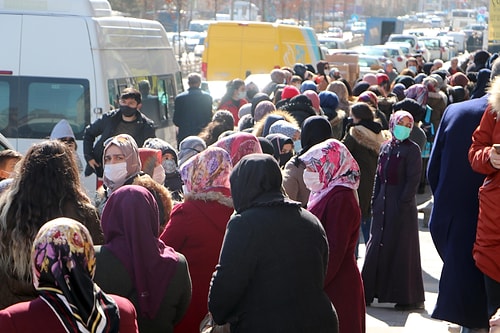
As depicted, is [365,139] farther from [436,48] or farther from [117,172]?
[436,48]

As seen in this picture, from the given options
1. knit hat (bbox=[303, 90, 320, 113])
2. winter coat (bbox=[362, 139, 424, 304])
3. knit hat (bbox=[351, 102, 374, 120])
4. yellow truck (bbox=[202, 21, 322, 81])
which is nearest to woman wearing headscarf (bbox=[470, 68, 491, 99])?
winter coat (bbox=[362, 139, 424, 304])

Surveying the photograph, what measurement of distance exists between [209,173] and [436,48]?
5244 cm

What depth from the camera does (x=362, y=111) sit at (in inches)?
400

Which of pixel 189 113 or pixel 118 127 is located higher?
pixel 118 127

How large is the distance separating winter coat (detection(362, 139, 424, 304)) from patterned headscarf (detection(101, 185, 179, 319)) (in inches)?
180

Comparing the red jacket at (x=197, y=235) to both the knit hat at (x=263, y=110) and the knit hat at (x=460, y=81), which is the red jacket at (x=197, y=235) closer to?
the knit hat at (x=263, y=110)

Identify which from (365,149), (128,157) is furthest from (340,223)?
(365,149)

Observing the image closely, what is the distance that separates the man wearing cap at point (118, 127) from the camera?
423 inches

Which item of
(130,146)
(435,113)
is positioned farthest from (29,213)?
(435,113)

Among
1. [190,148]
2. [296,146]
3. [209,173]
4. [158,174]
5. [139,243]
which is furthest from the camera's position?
[296,146]

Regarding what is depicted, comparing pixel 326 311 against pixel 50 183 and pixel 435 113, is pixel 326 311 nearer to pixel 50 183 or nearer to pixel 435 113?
pixel 50 183

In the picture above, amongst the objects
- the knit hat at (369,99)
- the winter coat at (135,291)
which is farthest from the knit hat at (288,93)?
the winter coat at (135,291)

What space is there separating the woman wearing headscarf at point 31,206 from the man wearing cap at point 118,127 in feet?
18.6

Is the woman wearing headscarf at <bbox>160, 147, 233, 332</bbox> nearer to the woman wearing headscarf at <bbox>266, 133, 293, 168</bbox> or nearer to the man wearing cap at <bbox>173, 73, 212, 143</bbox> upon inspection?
the woman wearing headscarf at <bbox>266, 133, 293, 168</bbox>
